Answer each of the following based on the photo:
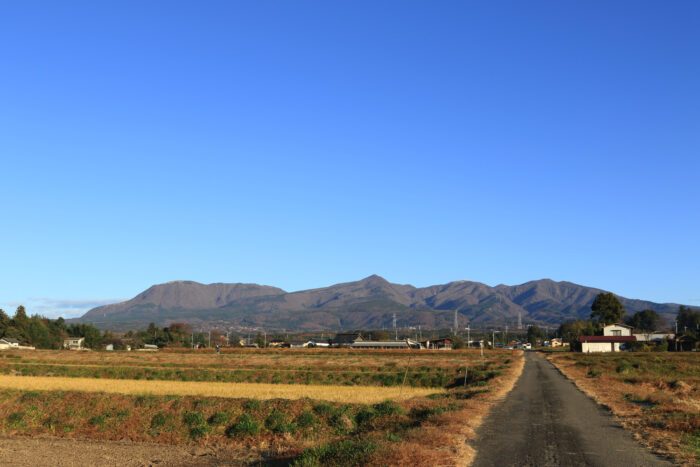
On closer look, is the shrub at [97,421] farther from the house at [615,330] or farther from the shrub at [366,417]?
the house at [615,330]

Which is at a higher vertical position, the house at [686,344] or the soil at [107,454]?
the soil at [107,454]

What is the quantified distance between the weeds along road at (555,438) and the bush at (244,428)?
34.6 feet

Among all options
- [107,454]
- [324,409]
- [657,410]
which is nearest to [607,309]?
[657,410]

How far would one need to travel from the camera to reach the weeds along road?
17.4 metres

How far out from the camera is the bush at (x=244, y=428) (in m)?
27.9

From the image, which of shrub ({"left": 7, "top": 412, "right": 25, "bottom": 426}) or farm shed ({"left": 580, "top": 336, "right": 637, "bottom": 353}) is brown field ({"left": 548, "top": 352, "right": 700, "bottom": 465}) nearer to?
shrub ({"left": 7, "top": 412, "right": 25, "bottom": 426})

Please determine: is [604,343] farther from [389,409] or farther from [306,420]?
[306,420]

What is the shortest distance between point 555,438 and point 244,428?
46.3 feet

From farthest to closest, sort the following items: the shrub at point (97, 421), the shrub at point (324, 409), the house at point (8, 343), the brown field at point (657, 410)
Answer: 1. the house at point (8, 343)
2. the shrub at point (97, 421)
3. the shrub at point (324, 409)
4. the brown field at point (657, 410)

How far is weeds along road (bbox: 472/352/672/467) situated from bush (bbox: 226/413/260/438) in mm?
10539

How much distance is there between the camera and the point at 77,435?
3089cm

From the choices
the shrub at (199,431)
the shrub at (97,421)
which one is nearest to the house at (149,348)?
the shrub at (97,421)

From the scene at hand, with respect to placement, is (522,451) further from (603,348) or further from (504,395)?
(603,348)

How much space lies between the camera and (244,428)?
92.3 ft
